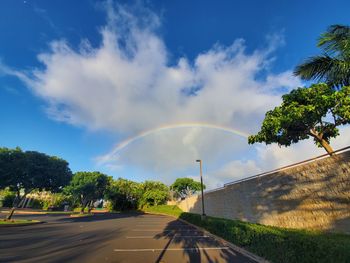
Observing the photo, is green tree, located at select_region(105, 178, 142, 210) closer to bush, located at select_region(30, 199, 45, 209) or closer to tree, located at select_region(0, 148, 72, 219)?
bush, located at select_region(30, 199, 45, 209)

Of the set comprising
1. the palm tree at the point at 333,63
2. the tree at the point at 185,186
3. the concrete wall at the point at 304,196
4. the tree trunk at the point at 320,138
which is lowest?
the concrete wall at the point at 304,196

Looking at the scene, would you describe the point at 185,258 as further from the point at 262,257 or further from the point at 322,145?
the point at 322,145

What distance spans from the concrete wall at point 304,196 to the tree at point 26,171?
21.8 meters

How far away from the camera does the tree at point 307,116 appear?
11414mm

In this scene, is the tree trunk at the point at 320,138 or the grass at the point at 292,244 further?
the tree trunk at the point at 320,138

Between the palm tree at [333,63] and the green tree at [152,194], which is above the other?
the green tree at [152,194]

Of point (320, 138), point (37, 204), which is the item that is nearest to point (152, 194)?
point (37, 204)

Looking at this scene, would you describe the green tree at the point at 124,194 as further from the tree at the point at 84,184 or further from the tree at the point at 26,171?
the tree at the point at 26,171

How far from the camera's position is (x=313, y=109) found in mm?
11859

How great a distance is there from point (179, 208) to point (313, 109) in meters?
50.5

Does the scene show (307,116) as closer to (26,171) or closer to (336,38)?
(336,38)

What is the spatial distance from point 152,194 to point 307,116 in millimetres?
58584

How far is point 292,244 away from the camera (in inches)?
282

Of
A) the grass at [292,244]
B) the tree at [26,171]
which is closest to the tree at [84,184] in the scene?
the tree at [26,171]
